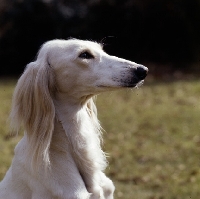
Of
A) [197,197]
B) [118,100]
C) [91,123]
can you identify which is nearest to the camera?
[91,123]

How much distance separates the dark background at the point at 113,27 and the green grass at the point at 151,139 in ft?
8.44

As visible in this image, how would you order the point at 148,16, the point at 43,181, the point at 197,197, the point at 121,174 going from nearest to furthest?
the point at 43,181 → the point at 197,197 → the point at 121,174 → the point at 148,16

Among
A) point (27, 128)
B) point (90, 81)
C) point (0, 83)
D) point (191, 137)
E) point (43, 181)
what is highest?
point (90, 81)

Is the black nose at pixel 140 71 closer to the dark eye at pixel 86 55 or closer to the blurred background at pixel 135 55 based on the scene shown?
the dark eye at pixel 86 55

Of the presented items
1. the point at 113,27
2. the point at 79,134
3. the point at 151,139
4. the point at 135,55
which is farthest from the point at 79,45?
the point at 135,55

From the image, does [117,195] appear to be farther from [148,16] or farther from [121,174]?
[148,16]

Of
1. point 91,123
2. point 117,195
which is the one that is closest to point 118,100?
point 117,195

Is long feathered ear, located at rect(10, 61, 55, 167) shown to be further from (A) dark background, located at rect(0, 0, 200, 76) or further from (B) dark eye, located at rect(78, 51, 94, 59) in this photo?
(A) dark background, located at rect(0, 0, 200, 76)

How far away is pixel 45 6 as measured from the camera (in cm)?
1683

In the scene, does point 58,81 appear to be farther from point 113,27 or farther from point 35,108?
point 113,27

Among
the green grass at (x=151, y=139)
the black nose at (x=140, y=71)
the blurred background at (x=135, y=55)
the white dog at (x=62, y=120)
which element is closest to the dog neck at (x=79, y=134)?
the white dog at (x=62, y=120)

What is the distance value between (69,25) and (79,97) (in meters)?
12.3

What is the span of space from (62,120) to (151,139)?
5.38 metres

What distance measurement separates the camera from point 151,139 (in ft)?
32.2
